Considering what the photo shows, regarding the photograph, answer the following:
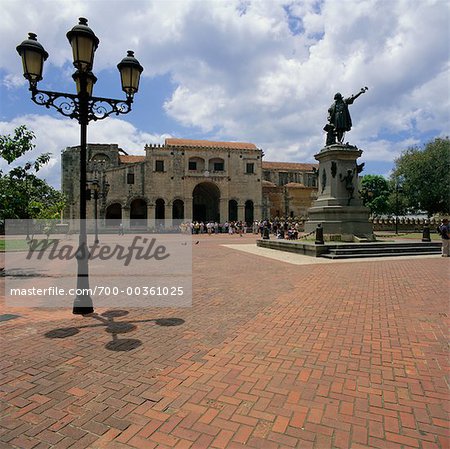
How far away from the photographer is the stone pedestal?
A: 16469 mm

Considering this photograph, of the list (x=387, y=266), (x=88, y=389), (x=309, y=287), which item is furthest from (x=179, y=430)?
(x=387, y=266)

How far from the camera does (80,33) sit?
211 inches

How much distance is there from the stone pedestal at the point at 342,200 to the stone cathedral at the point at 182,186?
99.7 feet

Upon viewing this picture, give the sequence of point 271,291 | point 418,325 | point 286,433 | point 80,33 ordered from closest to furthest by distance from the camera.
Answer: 1. point 286,433
2. point 418,325
3. point 80,33
4. point 271,291

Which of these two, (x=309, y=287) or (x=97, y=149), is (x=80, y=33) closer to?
(x=309, y=287)

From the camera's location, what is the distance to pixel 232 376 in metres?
3.48

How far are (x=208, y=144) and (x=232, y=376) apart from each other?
4756 cm

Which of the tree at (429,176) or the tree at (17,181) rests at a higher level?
the tree at (429,176)

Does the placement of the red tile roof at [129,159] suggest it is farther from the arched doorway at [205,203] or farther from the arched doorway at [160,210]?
the arched doorway at [205,203]

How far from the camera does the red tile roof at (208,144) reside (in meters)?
47.1

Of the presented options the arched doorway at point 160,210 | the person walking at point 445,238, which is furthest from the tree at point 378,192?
the person walking at point 445,238

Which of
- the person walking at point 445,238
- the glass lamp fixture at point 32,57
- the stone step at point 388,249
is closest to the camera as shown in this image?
the glass lamp fixture at point 32,57

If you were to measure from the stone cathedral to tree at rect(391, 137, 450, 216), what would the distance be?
534 inches

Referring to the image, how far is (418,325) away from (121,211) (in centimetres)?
4538
